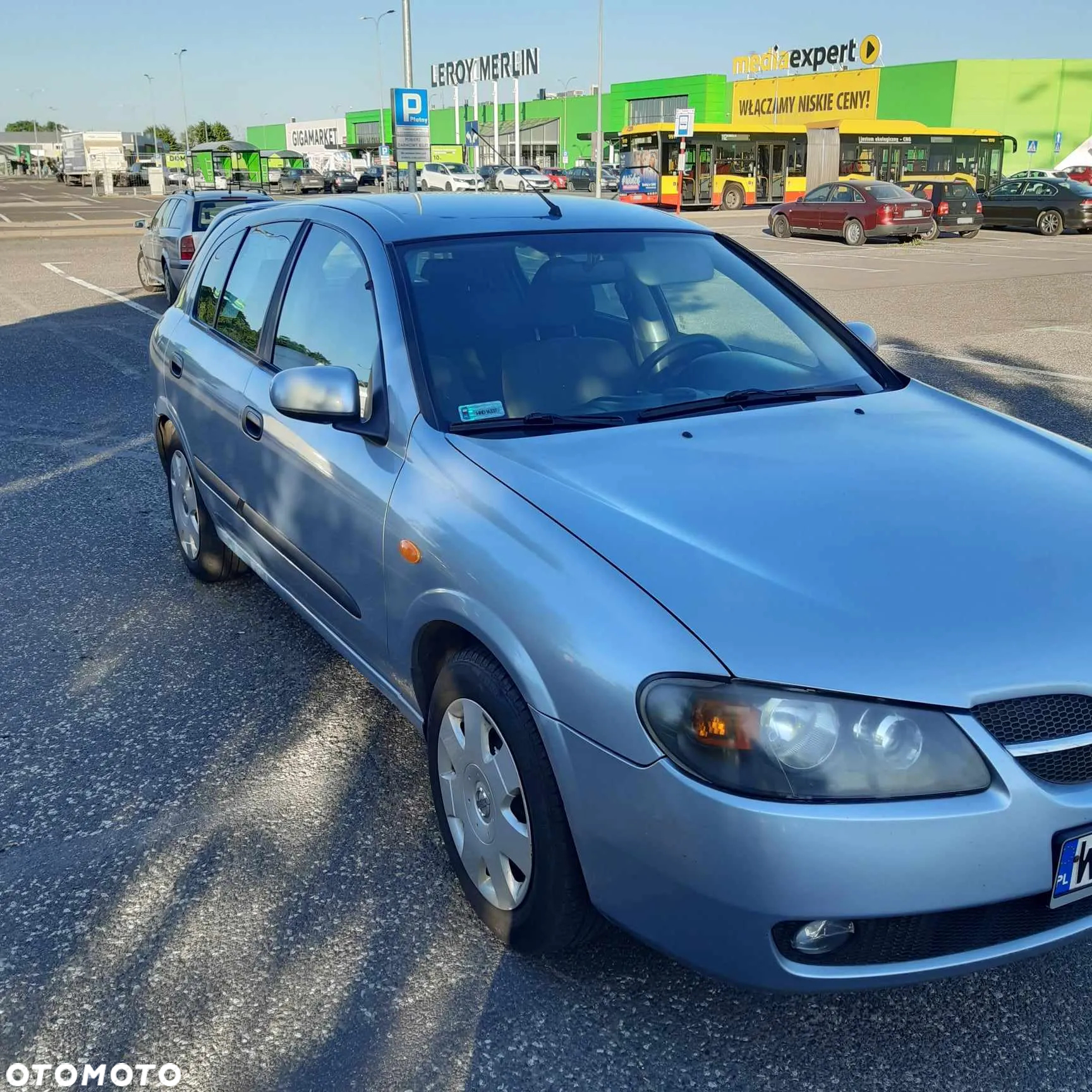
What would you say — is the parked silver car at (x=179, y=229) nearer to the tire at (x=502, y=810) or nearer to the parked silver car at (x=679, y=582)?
the parked silver car at (x=679, y=582)

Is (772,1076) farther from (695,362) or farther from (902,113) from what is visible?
Result: (902,113)

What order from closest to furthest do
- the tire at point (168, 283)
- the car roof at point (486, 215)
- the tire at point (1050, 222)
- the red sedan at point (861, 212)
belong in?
the car roof at point (486, 215) → the tire at point (168, 283) → the red sedan at point (861, 212) → the tire at point (1050, 222)

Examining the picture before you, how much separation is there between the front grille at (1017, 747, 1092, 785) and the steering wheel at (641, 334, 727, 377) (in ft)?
5.36

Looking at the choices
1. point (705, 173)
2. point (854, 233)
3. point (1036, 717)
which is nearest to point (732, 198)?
point (705, 173)

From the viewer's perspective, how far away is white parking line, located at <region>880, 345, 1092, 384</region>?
934cm

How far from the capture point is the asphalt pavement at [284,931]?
229 centimetres

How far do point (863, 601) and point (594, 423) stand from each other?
1.06 meters

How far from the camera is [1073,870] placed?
6.58ft

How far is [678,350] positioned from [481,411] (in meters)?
0.74

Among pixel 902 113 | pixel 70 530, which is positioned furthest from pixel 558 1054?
pixel 902 113

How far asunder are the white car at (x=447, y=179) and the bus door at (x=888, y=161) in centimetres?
1787

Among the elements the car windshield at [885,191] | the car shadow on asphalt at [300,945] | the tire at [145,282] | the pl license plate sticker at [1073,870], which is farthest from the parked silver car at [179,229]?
the car windshield at [885,191]

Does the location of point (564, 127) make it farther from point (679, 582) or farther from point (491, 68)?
point (679, 582)

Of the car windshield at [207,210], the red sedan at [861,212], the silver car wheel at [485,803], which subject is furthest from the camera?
the red sedan at [861,212]
